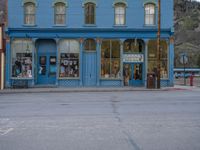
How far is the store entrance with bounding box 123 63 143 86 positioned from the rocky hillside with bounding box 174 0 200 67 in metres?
48.7

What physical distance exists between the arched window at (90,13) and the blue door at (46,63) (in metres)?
3.59

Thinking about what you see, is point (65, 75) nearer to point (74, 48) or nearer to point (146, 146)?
point (74, 48)

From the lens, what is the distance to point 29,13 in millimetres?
36312

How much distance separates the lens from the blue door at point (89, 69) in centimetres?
3656

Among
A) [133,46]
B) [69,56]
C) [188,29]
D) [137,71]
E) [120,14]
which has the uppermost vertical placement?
[188,29]

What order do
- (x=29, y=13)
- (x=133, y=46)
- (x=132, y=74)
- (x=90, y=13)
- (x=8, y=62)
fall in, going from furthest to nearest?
(x=132, y=74), (x=133, y=46), (x=90, y=13), (x=29, y=13), (x=8, y=62)

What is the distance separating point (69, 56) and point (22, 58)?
3878 mm

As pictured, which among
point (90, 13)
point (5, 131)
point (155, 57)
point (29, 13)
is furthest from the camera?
point (155, 57)

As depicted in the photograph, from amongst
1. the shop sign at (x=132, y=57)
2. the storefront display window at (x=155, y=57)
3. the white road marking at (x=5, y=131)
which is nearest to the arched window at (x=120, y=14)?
the shop sign at (x=132, y=57)

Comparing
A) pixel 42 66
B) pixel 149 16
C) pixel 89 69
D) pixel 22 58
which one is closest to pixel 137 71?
pixel 89 69

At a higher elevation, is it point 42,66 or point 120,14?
point 120,14

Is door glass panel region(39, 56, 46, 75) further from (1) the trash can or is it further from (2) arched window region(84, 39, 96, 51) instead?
(1) the trash can

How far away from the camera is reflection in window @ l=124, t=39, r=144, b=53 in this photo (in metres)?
37.2

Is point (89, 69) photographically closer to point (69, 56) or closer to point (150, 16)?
point (69, 56)
